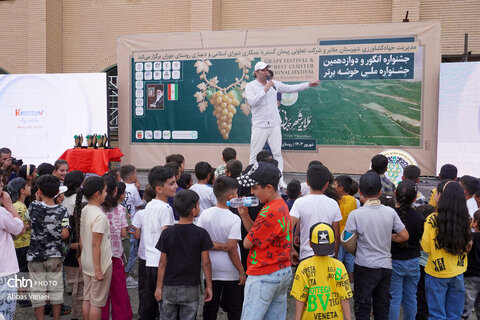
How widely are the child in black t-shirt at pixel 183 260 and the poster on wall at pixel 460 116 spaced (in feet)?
20.9

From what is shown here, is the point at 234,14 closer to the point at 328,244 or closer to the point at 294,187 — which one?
the point at 294,187

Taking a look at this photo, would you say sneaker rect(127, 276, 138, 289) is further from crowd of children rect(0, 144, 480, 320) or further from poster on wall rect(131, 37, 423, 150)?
poster on wall rect(131, 37, 423, 150)

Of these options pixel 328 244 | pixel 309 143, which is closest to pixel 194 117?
pixel 309 143

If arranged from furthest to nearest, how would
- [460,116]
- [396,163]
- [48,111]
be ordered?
[48,111], [460,116], [396,163]

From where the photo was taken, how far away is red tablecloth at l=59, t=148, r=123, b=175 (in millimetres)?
8547

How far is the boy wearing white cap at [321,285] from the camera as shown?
2596mm

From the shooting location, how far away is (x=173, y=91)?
9555 millimetres

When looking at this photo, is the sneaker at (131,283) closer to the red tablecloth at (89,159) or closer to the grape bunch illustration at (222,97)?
the red tablecloth at (89,159)

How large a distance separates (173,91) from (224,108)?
Result: 1253mm

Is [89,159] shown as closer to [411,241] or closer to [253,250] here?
[253,250]

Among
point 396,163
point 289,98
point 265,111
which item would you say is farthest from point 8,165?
point 396,163

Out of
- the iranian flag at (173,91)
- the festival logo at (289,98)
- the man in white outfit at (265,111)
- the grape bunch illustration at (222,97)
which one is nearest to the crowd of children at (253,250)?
the man in white outfit at (265,111)

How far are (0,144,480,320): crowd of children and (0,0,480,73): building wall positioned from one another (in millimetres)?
7730

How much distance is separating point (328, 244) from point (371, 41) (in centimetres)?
664
